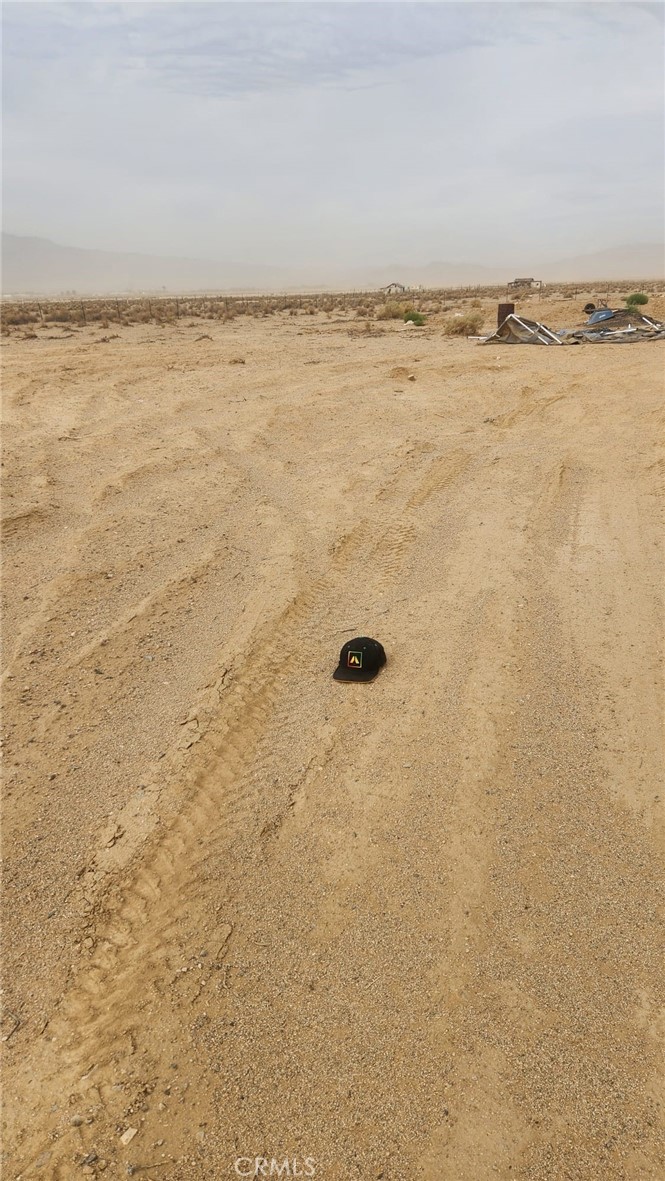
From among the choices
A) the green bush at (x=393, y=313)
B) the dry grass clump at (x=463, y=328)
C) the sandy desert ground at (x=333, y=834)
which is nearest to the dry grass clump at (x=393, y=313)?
the green bush at (x=393, y=313)

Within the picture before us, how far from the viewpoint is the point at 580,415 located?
8188mm

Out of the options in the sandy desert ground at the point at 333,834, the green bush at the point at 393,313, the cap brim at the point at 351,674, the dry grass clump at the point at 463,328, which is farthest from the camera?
the green bush at the point at 393,313

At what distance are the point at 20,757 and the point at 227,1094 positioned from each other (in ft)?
5.82

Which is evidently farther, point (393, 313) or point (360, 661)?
point (393, 313)

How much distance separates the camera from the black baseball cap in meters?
3.39

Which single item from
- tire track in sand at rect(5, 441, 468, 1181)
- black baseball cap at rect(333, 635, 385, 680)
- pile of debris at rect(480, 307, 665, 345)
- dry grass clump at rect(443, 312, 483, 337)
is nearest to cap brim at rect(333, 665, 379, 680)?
black baseball cap at rect(333, 635, 385, 680)

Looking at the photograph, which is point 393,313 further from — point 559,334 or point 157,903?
point 157,903

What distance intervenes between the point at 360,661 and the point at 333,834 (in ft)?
3.53

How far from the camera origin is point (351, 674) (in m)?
3.39

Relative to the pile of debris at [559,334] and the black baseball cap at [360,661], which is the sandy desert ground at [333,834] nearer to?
the black baseball cap at [360,661]

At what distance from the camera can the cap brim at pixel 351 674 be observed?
3.37 meters

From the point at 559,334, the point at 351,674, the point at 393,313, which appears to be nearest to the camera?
the point at 351,674

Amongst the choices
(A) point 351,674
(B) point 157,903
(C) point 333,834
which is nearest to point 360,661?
(A) point 351,674

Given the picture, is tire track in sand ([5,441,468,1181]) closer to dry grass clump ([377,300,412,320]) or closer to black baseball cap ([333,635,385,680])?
black baseball cap ([333,635,385,680])
